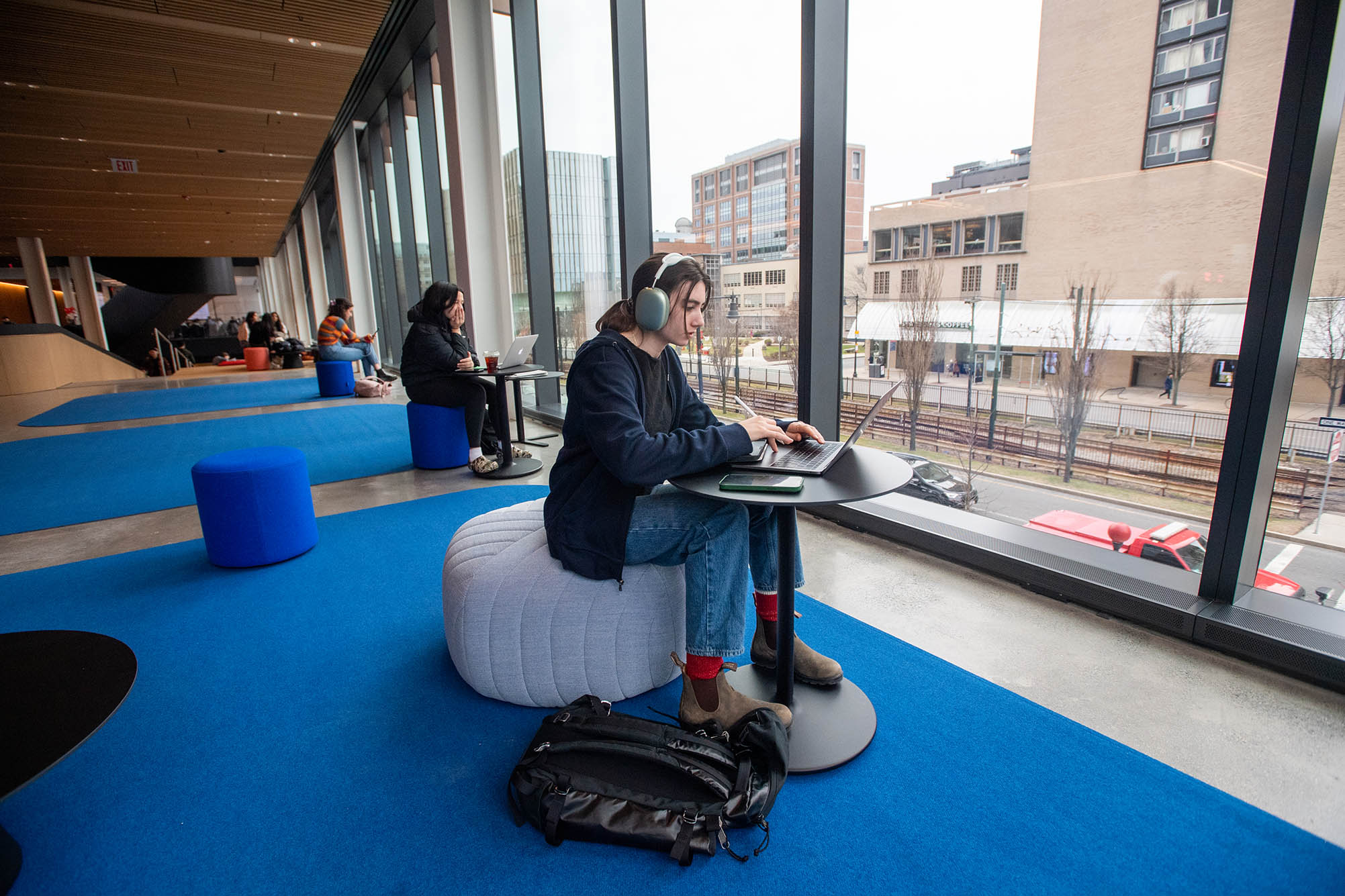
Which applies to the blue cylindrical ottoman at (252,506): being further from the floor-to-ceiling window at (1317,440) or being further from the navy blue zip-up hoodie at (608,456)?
the floor-to-ceiling window at (1317,440)

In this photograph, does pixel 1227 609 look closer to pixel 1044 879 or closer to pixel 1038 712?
pixel 1038 712

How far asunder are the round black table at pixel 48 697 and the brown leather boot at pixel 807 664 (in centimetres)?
154

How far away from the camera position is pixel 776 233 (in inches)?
138

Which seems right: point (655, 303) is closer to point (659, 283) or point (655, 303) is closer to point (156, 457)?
point (659, 283)

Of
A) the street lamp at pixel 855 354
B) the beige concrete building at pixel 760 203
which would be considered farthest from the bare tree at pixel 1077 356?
the beige concrete building at pixel 760 203

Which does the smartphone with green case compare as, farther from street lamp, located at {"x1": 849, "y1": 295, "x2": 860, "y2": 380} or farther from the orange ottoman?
the orange ottoman

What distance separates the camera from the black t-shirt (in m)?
1.83

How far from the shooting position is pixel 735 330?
389 centimetres

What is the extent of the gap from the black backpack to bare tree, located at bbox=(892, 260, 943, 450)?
189 cm

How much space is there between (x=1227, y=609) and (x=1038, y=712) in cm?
79

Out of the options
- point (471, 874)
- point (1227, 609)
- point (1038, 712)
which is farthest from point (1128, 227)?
point (471, 874)

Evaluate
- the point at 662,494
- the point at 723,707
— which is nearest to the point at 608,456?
the point at 662,494

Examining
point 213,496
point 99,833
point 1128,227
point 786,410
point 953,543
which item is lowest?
point 99,833

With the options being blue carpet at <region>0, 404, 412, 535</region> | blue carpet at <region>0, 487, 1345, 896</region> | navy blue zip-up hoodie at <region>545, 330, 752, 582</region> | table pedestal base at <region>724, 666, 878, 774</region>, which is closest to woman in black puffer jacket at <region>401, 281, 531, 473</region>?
blue carpet at <region>0, 404, 412, 535</region>
